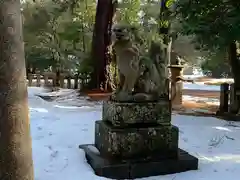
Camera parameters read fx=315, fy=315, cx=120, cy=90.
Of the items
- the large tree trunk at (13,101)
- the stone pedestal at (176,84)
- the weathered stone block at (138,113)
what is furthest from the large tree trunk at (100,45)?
the large tree trunk at (13,101)

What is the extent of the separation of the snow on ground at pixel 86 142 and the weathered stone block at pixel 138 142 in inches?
10.2

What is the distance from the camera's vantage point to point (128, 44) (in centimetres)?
310

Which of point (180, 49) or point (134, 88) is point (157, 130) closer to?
point (134, 88)

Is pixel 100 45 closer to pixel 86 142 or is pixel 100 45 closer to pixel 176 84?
pixel 176 84

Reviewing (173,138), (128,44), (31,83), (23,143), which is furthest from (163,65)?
(31,83)

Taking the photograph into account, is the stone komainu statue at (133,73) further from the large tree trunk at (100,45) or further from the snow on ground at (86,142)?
the large tree trunk at (100,45)

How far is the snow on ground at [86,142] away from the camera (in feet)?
9.87

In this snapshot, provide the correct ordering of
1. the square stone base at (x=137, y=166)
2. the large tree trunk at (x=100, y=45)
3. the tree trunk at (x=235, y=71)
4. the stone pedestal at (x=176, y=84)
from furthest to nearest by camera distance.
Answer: the large tree trunk at (x=100, y=45), the stone pedestal at (x=176, y=84), the tree trunk at (x=235, y=71), the square stone base at (x=137, y=166)

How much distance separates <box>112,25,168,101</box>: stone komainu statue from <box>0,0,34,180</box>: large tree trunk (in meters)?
1.32

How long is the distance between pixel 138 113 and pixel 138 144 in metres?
0.31

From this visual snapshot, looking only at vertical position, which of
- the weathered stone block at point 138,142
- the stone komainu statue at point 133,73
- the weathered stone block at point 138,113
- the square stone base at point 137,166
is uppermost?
the stone komainu statue at point 133,73

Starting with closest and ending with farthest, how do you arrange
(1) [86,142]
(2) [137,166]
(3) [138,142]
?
(2) [137,166] → (3) [138,142] → (1) [86,142]

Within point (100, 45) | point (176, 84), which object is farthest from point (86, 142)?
point (100, 45)

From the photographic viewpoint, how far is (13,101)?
1.88 metres
